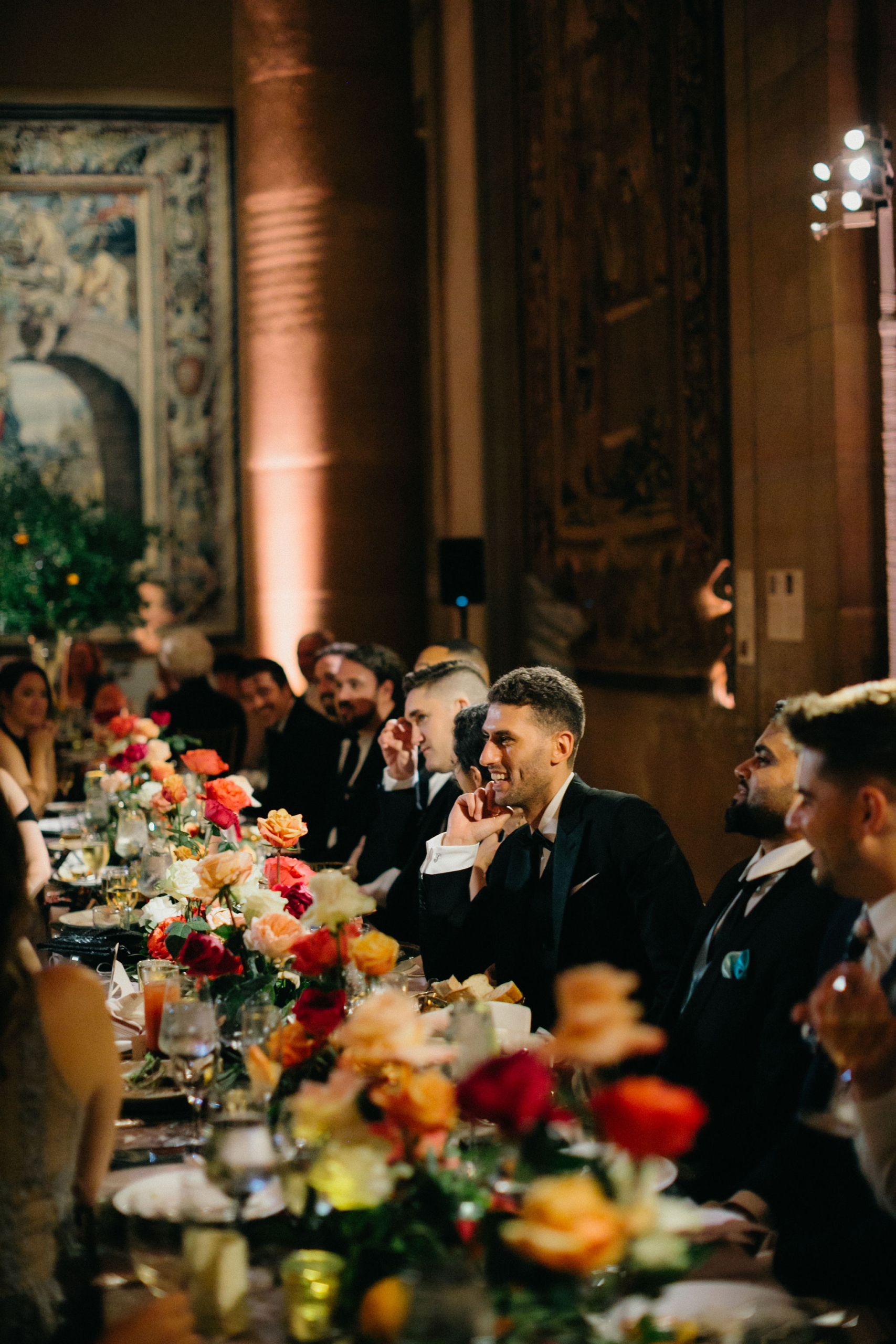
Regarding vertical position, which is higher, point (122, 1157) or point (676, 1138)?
point (676, 1138)

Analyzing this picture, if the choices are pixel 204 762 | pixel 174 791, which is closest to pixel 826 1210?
pixel 174 791

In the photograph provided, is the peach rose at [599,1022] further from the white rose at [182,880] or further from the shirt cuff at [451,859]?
the shirt cuff at [451,859]

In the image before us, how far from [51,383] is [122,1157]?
33.4 feet

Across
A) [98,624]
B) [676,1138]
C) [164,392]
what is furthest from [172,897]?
[164,392]

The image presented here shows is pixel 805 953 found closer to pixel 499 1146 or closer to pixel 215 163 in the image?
pixel 499 1146

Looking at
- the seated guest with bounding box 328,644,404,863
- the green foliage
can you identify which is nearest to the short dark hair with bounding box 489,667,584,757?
the seated guest with bounding box 328,644,404,863

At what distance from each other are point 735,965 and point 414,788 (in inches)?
102

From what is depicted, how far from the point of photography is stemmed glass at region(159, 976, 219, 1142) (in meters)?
2.03

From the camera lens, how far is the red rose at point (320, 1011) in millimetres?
1852

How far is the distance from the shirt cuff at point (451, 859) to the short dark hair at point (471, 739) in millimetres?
334

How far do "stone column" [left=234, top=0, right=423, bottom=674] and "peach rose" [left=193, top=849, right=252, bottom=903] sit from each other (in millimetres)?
7106

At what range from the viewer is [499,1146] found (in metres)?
1.31

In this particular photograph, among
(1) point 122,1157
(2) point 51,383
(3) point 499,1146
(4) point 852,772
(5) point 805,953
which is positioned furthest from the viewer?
(2) point 51,383

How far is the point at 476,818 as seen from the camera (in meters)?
3.42
